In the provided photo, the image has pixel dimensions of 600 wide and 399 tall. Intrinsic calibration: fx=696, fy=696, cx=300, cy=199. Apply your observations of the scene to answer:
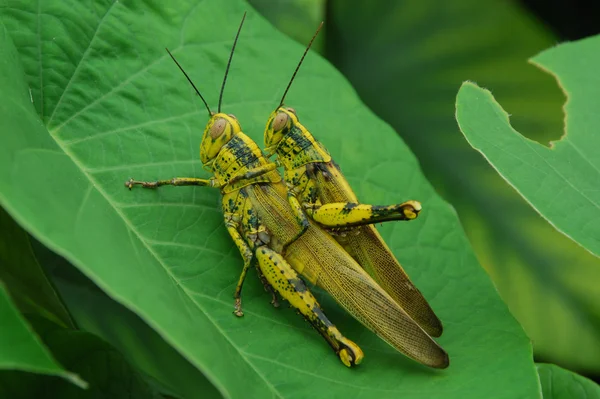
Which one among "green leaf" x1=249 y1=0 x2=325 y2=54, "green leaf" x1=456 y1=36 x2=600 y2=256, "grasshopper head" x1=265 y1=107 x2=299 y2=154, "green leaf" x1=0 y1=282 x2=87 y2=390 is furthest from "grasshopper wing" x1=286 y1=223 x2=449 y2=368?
"green leaf" x1=0 y1=282 x2=87 y2=390

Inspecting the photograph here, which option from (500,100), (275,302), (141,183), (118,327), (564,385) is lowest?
(118,327)

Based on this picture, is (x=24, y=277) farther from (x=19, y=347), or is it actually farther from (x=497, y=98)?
(x=497, y=98)

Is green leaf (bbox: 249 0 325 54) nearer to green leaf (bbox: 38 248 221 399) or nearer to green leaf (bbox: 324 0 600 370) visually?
green leaf (bbox: 324 0 600 370)

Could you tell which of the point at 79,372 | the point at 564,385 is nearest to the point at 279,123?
the point at 79,372

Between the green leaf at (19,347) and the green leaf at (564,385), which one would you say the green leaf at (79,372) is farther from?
the green leaf at (564,385)

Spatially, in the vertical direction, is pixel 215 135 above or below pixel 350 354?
above

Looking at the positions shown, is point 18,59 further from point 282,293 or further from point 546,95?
point 546,95
